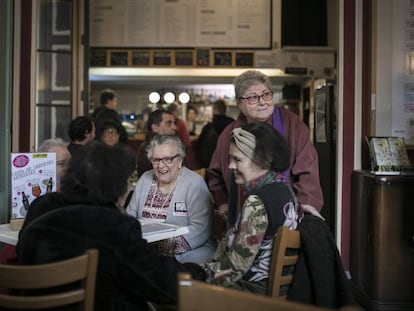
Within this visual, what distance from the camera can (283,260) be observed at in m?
1.92

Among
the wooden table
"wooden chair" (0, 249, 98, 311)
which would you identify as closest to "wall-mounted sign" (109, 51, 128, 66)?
the wooden table

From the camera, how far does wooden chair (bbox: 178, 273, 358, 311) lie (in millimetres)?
1143

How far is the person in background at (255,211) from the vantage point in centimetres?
197

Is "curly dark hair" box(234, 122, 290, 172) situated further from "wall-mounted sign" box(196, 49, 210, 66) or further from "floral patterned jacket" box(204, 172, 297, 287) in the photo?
"wall-mounted sign" box(196, 49, 210, 66)

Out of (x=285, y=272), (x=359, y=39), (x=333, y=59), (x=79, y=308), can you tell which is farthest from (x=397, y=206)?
(x=333, y=59)

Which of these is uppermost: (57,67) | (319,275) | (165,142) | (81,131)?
(57,67)

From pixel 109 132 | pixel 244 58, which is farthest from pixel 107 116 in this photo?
pixel 244 58

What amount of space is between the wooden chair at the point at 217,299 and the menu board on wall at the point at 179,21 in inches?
247

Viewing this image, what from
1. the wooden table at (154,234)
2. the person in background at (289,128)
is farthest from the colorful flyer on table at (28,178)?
the person in background at (289,128)

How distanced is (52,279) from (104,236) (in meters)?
0.23

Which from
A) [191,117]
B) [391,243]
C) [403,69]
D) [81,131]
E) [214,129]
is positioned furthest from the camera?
[191,117]

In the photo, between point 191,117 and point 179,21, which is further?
point 191,117

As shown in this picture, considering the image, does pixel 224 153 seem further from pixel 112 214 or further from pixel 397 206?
pixel 397 206

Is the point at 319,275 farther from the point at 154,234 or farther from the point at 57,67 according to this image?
the point at 57,67
